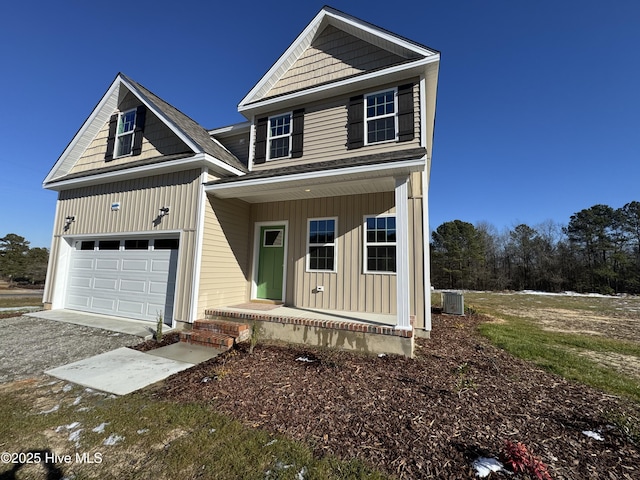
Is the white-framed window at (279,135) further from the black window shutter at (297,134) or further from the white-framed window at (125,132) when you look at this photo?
the white-framed window at (125,132)

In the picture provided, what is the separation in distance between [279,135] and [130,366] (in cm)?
667

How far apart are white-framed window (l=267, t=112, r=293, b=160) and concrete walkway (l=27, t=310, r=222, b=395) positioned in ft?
18.2

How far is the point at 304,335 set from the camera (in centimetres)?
539

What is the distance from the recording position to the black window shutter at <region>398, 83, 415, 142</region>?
635 centimetres

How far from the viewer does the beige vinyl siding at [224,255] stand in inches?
263

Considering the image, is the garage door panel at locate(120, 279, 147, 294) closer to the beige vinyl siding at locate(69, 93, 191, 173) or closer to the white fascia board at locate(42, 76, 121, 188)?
Result: the beige vinyl siding at locate(69, 93, 191, 173)

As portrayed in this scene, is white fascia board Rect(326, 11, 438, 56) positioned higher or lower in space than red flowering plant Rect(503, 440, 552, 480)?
higher

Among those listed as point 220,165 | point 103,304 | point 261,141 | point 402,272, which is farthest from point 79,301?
point 402,272

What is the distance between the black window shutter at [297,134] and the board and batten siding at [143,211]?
270 centimetres

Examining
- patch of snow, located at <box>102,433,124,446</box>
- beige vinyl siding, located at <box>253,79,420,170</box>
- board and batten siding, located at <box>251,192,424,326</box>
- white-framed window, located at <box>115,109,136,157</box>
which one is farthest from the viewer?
white-framed window, located at <box>115,109,136,157</box>

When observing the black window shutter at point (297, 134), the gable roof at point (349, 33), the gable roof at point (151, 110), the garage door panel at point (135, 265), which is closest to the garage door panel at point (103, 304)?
the garage door panel at point (135, 265)

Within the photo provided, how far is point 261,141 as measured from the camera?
800 centimetres

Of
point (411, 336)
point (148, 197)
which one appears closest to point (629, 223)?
point (411, 336)

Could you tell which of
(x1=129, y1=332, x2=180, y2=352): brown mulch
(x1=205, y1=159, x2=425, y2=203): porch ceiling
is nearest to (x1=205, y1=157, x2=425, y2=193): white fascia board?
(x1=205, y1=159, x2=425, y2=203): porch ceiling
